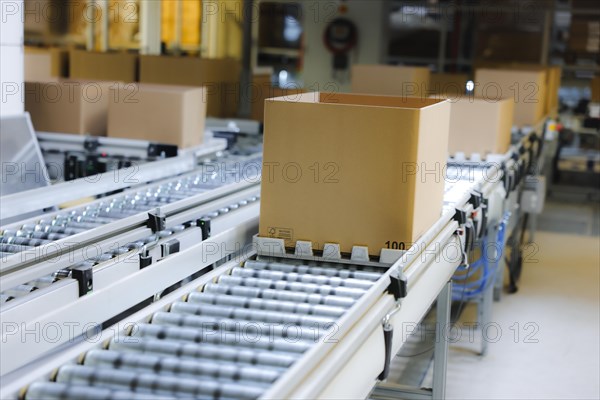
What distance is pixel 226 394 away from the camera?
156 centimetres

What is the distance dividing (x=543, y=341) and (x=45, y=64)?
170 inches

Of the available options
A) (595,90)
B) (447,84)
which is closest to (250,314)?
(447,84)

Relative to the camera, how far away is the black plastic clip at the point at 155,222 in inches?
106

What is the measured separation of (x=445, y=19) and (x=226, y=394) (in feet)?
29.8

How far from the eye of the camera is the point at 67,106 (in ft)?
16.2

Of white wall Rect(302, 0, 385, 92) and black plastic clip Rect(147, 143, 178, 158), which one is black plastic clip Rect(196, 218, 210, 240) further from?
white wall Rect(302, 0, 385, 92)

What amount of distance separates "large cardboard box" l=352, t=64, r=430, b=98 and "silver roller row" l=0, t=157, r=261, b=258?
2.33 meters

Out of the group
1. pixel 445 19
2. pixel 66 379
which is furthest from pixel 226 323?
pixel 445 19

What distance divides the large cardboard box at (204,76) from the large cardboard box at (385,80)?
3.79 ft

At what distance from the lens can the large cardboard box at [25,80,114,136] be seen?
16.2 ft

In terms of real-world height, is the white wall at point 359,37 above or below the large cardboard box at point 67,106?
above

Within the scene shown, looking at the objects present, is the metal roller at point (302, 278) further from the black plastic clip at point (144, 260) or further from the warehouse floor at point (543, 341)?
the warehouse floor at point (543, 341)

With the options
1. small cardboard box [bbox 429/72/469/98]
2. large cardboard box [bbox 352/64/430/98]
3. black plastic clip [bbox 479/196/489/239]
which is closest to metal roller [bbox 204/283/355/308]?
black plastic clip [bbox 479/196/489/239]

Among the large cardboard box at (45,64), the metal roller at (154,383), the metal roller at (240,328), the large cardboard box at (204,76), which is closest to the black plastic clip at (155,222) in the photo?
the metal roller at (240,328)
